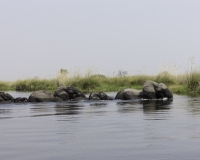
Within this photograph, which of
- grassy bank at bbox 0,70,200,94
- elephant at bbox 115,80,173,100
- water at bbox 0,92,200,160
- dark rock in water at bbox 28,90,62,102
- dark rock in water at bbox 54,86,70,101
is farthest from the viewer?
grassy bank at bbox 0,70,200,94

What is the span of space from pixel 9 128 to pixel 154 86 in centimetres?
1689

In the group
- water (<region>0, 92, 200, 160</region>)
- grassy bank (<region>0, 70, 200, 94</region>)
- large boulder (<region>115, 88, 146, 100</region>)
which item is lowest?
water (<region>0, 92, 200, 160</region>)

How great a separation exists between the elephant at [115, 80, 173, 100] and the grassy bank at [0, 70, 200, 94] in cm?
690

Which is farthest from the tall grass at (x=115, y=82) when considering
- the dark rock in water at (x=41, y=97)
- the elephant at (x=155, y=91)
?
the dark rock in water at (x=41, y=97)

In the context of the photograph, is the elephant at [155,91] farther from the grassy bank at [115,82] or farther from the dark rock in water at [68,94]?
the grassy bank at [115,82]

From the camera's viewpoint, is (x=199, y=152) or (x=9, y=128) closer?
(x=199, y=152)

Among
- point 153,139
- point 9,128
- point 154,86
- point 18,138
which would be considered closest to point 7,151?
point 18,138

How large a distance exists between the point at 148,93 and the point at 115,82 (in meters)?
20.0

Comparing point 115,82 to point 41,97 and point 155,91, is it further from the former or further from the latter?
point 41,97

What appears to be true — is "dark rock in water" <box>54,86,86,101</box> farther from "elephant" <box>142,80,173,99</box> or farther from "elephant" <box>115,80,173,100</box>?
"elephant" <box>142,80,173,99</box>

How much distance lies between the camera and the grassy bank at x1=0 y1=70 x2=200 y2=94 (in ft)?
115

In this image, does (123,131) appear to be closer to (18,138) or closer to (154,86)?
(18,138)

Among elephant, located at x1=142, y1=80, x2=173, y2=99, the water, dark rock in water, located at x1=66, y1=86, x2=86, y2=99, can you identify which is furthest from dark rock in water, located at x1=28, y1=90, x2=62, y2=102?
the water

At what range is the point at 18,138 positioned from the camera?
10203 millimetres
